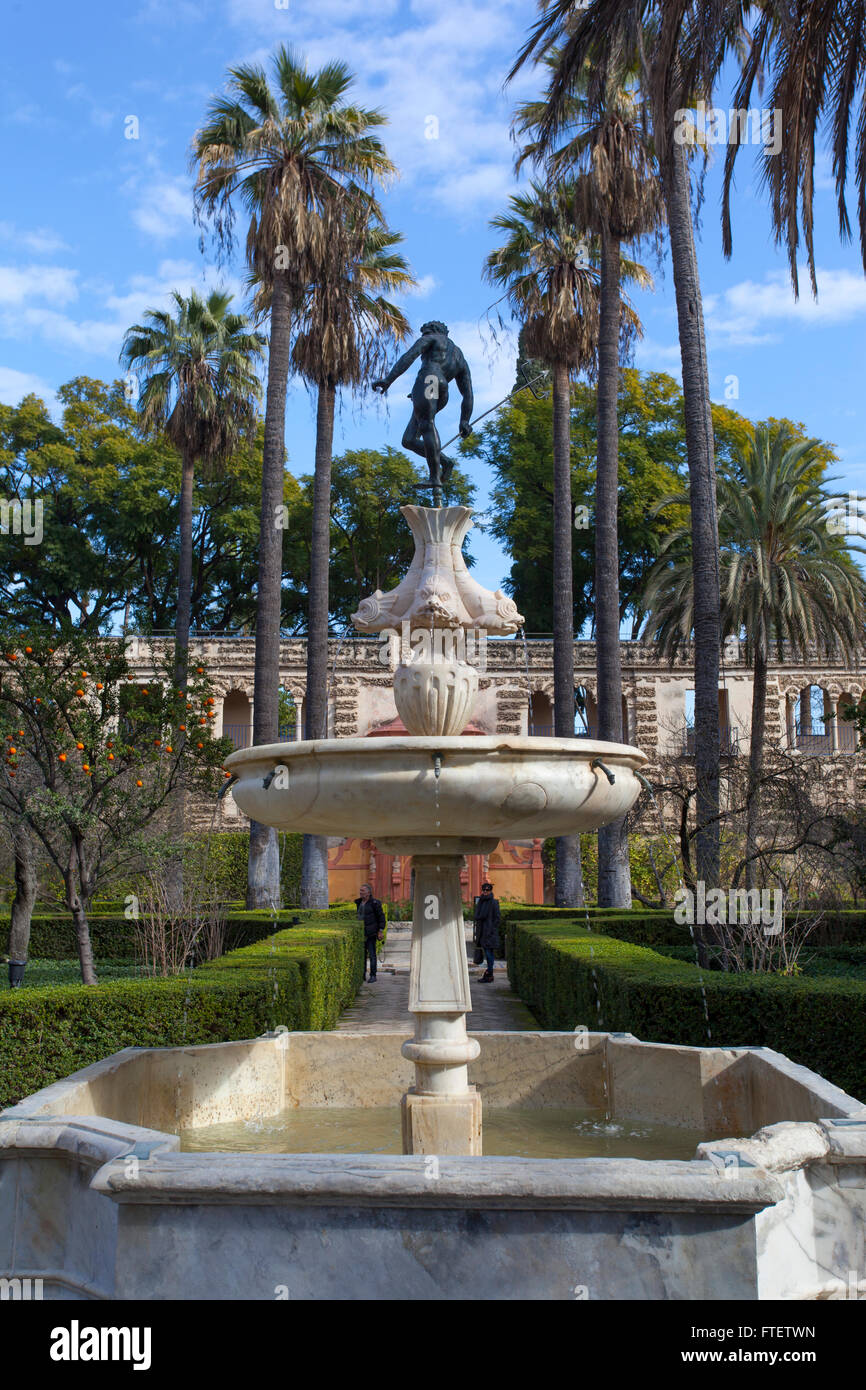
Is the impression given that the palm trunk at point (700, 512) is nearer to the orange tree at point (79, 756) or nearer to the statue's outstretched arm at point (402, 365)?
the orange tree at point (79, 756)

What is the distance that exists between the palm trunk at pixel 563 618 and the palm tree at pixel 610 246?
123 centimetres

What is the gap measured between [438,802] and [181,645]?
1557cm

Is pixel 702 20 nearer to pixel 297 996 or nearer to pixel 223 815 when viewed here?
pixel 297 996

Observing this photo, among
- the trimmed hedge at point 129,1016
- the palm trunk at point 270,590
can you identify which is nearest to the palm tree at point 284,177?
the palm trunk at point 270,590

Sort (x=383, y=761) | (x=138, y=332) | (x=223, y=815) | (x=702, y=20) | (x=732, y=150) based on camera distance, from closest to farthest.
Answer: (x=383, y=761) < (x=702, y=20) < (x=732, y=150) < (x=138, y=332) < (x=223, y=815)

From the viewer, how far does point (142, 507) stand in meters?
35.6

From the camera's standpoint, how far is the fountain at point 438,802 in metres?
4.53

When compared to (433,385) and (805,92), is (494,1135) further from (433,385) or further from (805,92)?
(805,92)

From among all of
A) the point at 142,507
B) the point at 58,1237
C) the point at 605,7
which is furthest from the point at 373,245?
the point at 58,1237

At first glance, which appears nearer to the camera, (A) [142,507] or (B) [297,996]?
(B) [297,996]

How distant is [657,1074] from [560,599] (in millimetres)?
15680

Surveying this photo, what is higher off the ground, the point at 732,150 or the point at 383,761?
the point at 732,150

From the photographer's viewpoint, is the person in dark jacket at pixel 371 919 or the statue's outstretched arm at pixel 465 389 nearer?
the statue's outstretched arm at pixel 465 389

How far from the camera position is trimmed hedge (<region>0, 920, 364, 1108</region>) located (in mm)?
6656
